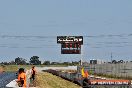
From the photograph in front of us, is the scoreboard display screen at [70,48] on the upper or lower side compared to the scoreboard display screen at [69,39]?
lower

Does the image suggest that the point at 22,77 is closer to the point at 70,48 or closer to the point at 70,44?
the point at 70,48

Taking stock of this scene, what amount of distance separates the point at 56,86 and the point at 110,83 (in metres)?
18.8

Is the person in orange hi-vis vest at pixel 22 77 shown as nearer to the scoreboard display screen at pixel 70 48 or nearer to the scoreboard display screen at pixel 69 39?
the scoreboard display screen at pixel 70 48

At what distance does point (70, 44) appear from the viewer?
10600 cm

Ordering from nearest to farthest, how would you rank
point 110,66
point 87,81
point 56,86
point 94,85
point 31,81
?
point 94,85
point 87,81
point 31,81
point 56,86
point 110,66

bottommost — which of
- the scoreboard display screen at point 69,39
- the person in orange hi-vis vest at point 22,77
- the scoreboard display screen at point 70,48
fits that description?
the person in orange hi-vis vest at point 22,77

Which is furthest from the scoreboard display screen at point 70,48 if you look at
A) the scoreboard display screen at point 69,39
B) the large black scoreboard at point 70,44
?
the scoreboard display screen at point 69,39

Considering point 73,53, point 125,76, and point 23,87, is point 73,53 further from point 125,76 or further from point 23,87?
point 23,87

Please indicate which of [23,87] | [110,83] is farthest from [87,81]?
[23,87]

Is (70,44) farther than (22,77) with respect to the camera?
Yes

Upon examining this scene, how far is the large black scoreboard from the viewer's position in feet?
Result: 345

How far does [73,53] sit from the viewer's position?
→ 342ft

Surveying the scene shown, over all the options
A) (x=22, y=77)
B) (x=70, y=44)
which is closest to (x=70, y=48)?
Result: (x=70, y=44)

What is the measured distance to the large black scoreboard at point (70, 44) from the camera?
345 ft
